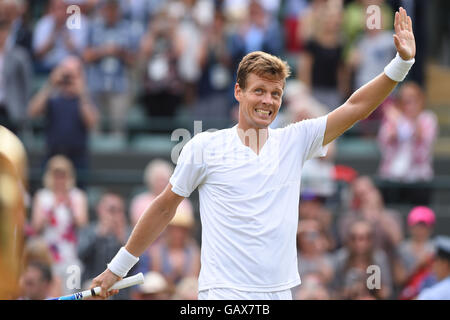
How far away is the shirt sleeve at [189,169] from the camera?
4.64 m

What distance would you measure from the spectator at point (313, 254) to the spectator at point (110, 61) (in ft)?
12.2

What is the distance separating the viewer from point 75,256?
8.49 metres

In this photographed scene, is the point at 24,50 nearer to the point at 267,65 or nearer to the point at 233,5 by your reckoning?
the point at 233,5

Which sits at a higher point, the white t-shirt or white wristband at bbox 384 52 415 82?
white wristband at bbox 384 52 415 82

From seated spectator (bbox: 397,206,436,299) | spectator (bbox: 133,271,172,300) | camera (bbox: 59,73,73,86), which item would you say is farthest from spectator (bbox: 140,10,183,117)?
spectator (bbox: 133,271,172,300)

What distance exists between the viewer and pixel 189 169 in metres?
4.63

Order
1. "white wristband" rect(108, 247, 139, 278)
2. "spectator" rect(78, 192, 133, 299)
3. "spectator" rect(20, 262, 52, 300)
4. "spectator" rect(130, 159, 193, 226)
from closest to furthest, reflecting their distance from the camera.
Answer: "white wristband" rect(108, 247, 139, 278) → "spectator" rect(20, 262, 52, 300) → "spectator" rect(78, 192, 133, 299) → "spectator" rect(130, 159, 193, 226)

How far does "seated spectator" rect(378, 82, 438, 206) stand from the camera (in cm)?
1017

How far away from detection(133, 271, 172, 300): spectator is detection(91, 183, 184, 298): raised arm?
2.49 metres

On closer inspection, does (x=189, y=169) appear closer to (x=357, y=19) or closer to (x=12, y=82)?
(x=12, y=82)

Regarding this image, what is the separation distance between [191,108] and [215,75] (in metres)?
0.74

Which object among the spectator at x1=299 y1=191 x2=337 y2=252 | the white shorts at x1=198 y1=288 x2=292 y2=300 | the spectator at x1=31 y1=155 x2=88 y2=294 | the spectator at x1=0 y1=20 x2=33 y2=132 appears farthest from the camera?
the spectator at x1=0 y1=20 x2=33 y2=132

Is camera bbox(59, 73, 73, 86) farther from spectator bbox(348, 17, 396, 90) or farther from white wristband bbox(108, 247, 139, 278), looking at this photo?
white wristband bbox(108, 247, 139, 278)

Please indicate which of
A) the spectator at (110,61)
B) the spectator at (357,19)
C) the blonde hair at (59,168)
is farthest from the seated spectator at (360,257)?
the spectator at (110,61)
